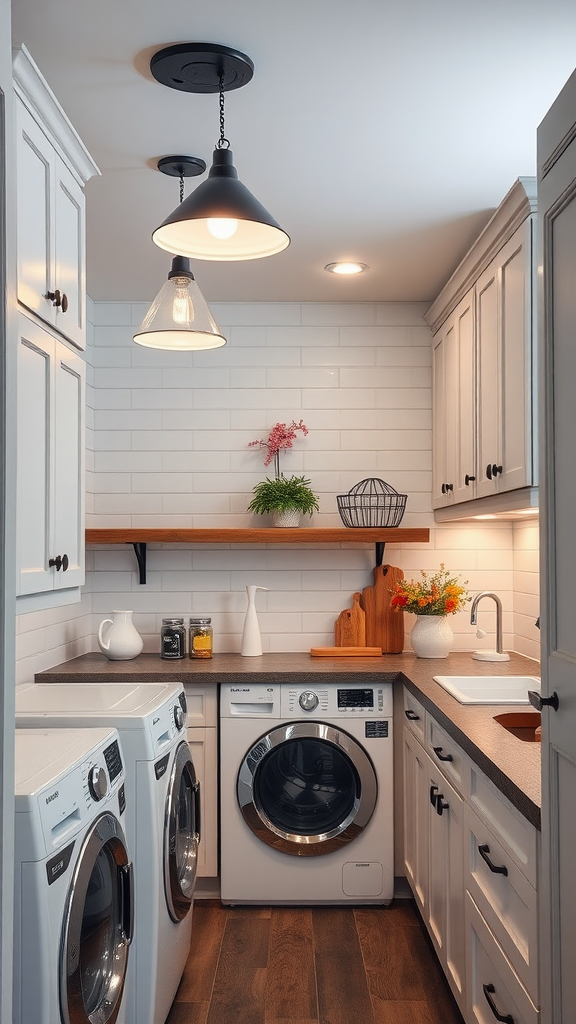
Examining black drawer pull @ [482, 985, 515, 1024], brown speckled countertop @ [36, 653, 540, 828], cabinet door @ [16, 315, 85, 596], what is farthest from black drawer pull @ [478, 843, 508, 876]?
cabinet door @ [16, 315, 85, 596]

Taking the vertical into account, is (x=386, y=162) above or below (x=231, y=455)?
above

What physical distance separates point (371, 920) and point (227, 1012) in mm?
862

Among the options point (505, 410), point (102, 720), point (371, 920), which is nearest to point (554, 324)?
point (505, 410)

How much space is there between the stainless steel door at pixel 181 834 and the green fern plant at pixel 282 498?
1.34m

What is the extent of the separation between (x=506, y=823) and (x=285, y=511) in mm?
2141

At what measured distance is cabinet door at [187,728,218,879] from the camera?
3.57 m

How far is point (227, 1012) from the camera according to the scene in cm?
274

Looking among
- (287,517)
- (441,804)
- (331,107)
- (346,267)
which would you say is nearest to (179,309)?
(331,107)

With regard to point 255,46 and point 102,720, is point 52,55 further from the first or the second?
point 102,720

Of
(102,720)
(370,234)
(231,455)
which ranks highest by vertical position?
(370,234)

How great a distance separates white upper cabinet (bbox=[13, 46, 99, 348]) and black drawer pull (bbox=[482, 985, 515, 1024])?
1865 mm

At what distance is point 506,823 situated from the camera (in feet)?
6.53

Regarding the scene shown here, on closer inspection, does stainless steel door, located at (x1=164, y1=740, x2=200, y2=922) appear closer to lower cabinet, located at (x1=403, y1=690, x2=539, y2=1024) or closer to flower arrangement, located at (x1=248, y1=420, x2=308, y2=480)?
lower cabinet, located at (x1=403, y1=690, x2=539, y2=1024)

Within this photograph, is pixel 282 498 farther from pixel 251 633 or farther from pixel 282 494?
pixel 251 633
